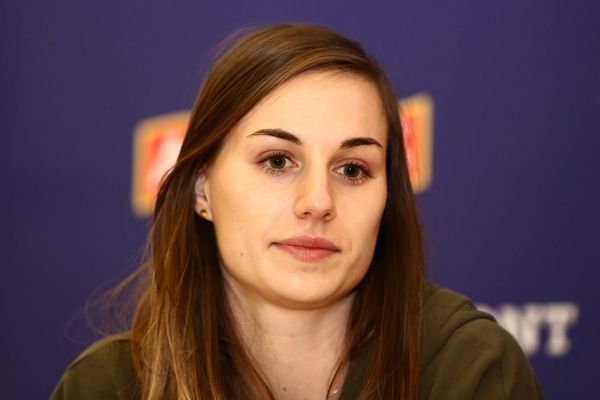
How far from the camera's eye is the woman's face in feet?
4.28

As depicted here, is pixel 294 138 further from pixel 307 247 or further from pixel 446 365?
pixel 446 365

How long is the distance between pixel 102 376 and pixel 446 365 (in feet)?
1.82

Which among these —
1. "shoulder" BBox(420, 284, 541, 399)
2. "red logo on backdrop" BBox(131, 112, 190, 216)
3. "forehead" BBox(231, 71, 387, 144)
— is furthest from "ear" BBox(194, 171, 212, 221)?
"red logo on backdrop" BBox(131, 112, 190, 216)

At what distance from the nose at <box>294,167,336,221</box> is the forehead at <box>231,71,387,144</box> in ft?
0.20

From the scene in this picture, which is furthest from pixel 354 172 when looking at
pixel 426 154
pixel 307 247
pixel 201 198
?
pixel 426 154

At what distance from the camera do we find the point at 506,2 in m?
1.93

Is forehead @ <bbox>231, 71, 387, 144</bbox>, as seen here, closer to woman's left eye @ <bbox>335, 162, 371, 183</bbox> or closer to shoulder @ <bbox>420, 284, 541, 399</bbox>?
woman's left eye @ <bbox>335, 162, 371, 183</bbox>

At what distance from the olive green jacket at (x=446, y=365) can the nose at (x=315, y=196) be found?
285 mm

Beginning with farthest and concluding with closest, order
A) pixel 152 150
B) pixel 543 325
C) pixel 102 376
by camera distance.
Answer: pixel 152 150
pixel 543 325
pixel 102 376

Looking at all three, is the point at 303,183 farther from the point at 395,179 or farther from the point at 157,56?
the point at 157,56

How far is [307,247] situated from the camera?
4.28ft

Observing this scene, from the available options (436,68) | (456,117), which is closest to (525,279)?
(456,117)

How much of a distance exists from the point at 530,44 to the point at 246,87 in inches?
32.6

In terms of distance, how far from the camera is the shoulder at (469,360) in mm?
1335
